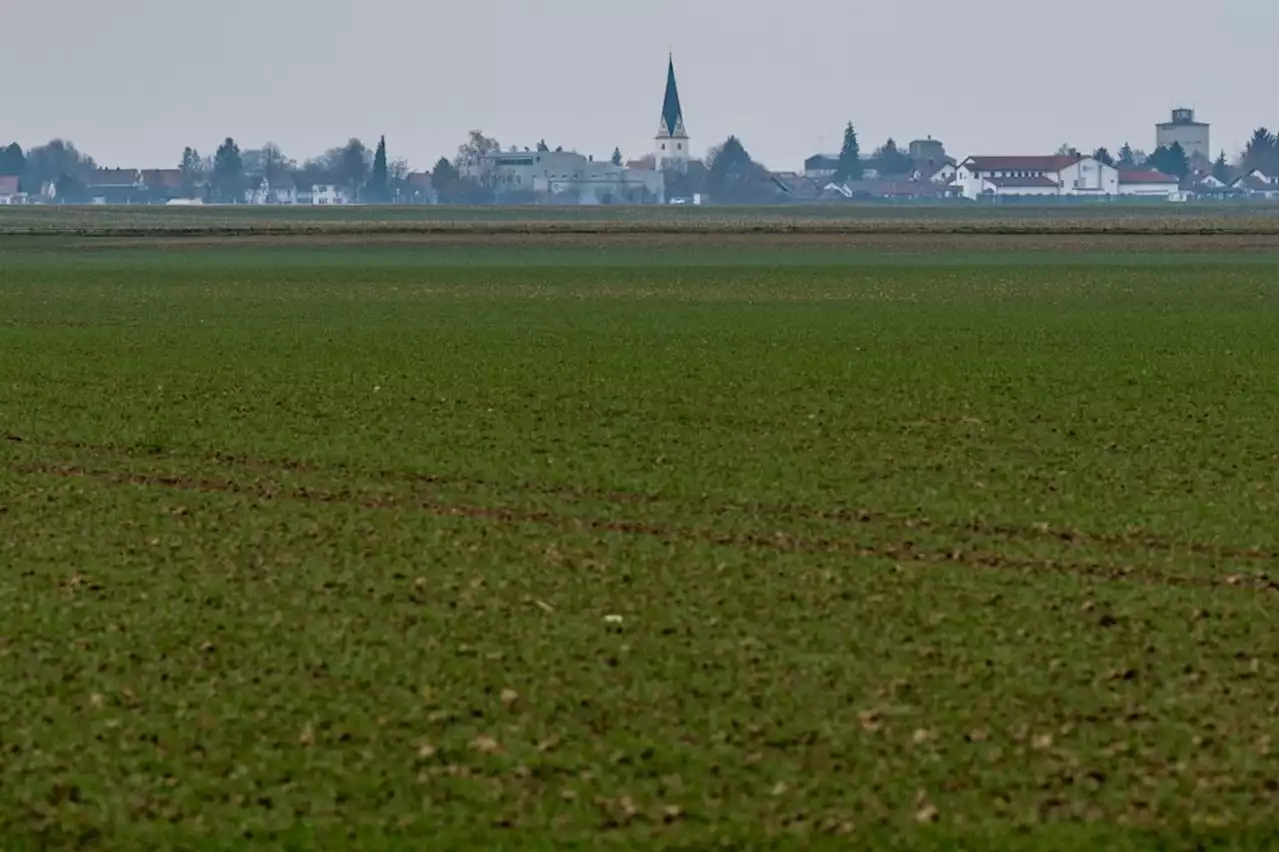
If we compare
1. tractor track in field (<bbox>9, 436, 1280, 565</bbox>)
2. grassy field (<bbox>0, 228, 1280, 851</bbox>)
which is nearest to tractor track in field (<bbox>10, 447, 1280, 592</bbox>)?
grassy field (<bbox>0, 228, 1280, 851</bbox>)

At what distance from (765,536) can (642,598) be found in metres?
2.91

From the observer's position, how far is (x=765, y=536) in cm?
1944

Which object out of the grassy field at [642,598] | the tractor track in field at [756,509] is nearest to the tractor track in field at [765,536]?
the grassy field at [642,598]

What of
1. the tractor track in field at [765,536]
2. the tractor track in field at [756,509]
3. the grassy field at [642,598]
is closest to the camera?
the grassy field at [642,598]

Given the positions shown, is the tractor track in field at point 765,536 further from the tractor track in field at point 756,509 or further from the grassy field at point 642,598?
the tractor track in field at point 756,509

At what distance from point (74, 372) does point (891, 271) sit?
3401cm

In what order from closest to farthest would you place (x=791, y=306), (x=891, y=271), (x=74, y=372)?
(x=74, y=372) → (x=791, y=306) → (x=891, y=271)

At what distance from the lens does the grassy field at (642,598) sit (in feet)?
38.9

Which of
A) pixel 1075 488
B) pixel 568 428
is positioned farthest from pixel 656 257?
Answer: pixel 1075 488

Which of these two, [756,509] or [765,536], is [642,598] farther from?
[756,509]

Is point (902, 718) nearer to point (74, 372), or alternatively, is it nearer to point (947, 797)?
point (947, 797)

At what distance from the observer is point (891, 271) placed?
6556 cm

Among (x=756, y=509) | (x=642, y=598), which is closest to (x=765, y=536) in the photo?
(x=756, y=509)

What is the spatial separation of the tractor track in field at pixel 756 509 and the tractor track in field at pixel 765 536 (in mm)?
232
